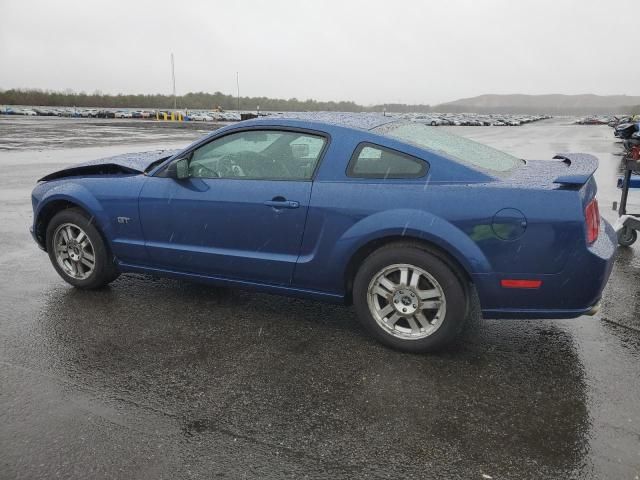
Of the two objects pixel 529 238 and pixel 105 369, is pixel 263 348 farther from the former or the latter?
pixel 529 238

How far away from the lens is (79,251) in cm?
461

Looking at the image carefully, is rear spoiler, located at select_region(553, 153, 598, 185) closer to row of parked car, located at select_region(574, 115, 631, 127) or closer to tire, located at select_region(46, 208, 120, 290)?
tire, located at select_region(46, 208, 120, 290)

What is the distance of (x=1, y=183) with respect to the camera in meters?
10.6

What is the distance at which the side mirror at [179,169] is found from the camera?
4.04 metres

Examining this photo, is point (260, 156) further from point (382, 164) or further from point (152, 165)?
point (152, 165)

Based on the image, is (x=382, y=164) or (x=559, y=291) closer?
(x=559, y=291)

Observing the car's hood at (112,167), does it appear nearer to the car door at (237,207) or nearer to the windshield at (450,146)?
the car door at (237,207)

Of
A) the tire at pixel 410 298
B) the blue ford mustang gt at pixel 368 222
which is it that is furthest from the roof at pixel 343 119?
the tire at pixel 410 298

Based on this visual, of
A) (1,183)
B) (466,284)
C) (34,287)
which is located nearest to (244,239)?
(466,284)

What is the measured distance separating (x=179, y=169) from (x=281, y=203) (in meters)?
0.94

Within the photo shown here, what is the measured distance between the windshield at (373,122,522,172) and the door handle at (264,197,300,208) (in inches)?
Answer: 30.4

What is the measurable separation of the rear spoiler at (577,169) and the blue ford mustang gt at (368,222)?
0.04 feet

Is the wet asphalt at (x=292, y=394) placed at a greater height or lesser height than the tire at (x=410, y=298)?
lesser

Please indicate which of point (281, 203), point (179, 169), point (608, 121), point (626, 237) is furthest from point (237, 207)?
point (608, 121)
